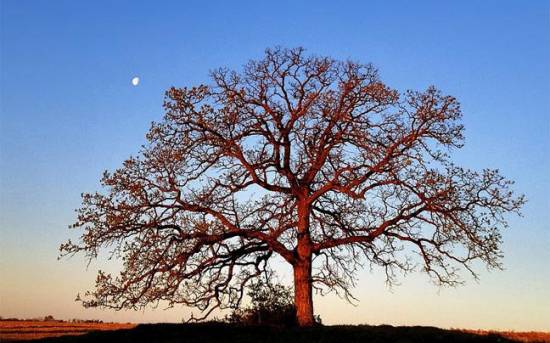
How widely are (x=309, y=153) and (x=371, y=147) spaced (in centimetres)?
281

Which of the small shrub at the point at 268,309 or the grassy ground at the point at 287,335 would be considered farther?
the small shrub at the point at 268,309

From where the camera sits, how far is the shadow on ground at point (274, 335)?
2250 centimetres

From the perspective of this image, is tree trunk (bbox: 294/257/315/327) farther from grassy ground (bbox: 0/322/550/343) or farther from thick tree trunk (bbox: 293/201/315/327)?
grassy ground (bbox: 0/322/550/343)

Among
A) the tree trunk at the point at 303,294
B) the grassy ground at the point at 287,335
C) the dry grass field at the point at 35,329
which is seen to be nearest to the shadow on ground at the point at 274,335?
the grassy ground at the point at 287,335

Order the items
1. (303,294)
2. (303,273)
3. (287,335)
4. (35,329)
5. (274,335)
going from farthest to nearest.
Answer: (35,329) < (303,273) < (303,294) < (274,335) < (287,335)

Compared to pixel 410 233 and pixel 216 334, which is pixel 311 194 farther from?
pixel 216 334

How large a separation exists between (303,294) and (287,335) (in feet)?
11.3

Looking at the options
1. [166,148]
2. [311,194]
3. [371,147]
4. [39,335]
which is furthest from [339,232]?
[39,335]

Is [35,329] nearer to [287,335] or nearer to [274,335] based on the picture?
[274,335]

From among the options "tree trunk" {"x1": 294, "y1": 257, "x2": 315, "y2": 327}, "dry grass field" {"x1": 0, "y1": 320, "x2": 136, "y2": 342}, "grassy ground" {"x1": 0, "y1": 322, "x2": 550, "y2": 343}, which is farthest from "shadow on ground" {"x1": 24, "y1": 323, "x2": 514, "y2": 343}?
"dry grass field" {"x1": 0, "y1": 320, "x2": 136, "y2": 342}

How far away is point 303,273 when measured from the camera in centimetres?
2728

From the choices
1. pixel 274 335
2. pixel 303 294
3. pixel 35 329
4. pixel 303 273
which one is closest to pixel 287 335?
pixel 274 335

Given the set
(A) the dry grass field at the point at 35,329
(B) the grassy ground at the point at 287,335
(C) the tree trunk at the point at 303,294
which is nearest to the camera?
(B) the grassy ground at the point at 287,335

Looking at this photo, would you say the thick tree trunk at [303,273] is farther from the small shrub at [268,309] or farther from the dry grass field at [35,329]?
the dry grass field at [35,329]
